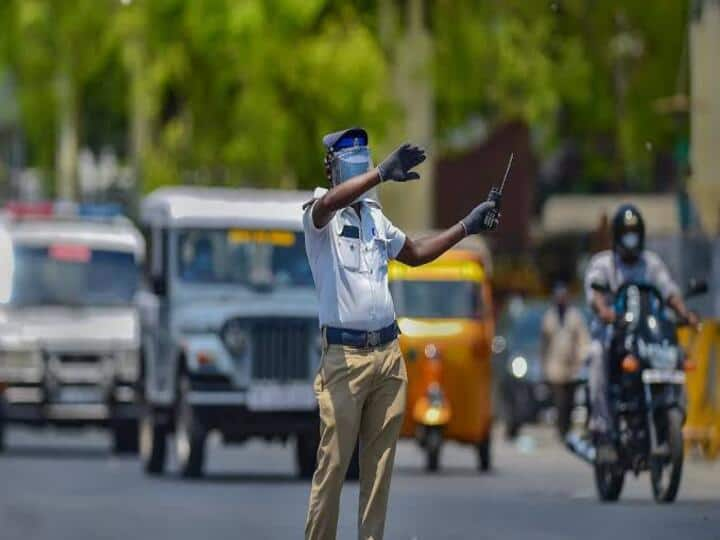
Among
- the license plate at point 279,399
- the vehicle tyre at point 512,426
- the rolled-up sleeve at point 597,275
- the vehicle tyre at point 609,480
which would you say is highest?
the rolled-up sleeve at point 597,275

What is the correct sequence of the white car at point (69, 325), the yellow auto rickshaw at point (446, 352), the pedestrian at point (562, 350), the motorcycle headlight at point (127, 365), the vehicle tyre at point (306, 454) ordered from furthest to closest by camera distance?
1. the pedestrian at point (562, 350)
2. the motorcycle headlight at point (127, 365)
3. the white car at point (69, 325)
4. the yellow auto rickshaw at point (446, 352)
5. the vehicle tyre at point (306, 454)

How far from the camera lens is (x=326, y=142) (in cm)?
1279

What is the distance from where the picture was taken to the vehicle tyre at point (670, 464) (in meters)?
19.0

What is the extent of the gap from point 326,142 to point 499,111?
40050 mm

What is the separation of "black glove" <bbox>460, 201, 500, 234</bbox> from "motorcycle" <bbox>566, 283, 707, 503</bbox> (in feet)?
22.3

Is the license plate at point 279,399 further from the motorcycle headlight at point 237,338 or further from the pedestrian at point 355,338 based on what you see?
the pedestrian at point 355,338

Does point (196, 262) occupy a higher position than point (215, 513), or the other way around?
point (196, 262)

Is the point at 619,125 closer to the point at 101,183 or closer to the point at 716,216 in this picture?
the point at 716,216

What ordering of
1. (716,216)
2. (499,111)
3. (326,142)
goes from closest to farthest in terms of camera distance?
1. (326,142)
2. (716,216)
3. (499,111)

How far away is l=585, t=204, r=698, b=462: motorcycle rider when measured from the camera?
1981cm

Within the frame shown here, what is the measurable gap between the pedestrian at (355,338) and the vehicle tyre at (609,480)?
7183 mm

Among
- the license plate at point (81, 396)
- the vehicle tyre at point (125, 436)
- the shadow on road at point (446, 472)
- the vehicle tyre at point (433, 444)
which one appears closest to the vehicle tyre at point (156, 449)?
the shadow on road at point (446, 472)

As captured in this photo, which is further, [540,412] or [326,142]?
[540,412]

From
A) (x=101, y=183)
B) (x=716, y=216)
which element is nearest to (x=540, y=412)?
(x=716, y=216)
